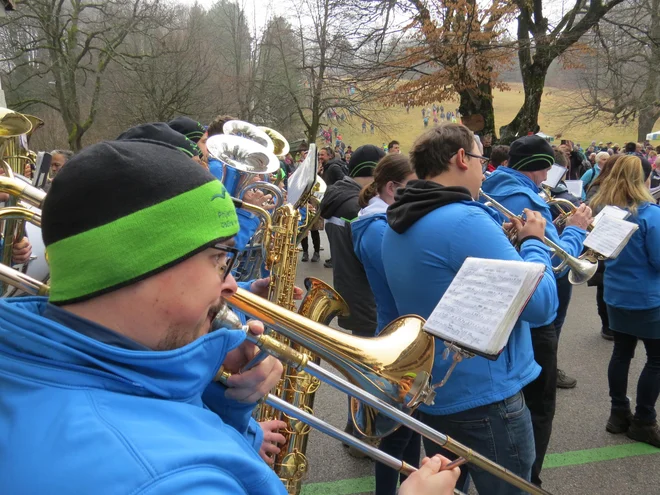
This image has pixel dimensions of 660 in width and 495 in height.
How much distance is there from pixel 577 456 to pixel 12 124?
4.06 meters

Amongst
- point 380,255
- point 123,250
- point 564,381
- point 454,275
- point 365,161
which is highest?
point 123,250

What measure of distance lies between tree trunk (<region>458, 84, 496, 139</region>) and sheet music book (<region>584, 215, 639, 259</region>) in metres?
10.2

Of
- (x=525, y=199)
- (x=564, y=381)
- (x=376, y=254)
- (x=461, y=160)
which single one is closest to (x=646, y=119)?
(x=564, y=381)

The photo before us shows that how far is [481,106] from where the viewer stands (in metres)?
13.1

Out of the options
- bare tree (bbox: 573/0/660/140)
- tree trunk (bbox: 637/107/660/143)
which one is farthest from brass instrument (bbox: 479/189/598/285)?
tree trunk (bbox: 637/107/660/143)

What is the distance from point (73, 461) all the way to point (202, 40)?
73.9ft

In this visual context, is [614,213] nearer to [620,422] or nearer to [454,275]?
[620,422]

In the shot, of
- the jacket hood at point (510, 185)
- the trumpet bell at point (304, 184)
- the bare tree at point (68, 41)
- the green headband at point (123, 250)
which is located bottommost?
the jacket hood at point (510, 185)

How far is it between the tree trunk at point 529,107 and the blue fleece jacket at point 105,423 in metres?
11.9

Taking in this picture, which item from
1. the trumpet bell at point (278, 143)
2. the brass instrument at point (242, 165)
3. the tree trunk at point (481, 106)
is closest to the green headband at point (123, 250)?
the brass instrument at point (242, 165)

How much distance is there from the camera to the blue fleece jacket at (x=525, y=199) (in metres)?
2.87

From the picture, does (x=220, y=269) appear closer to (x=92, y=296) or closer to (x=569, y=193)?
(x=92, y=296)

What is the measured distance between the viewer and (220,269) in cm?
97

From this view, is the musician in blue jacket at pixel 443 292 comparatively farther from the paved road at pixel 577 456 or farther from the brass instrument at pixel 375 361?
the paved road at pixel 577 456
